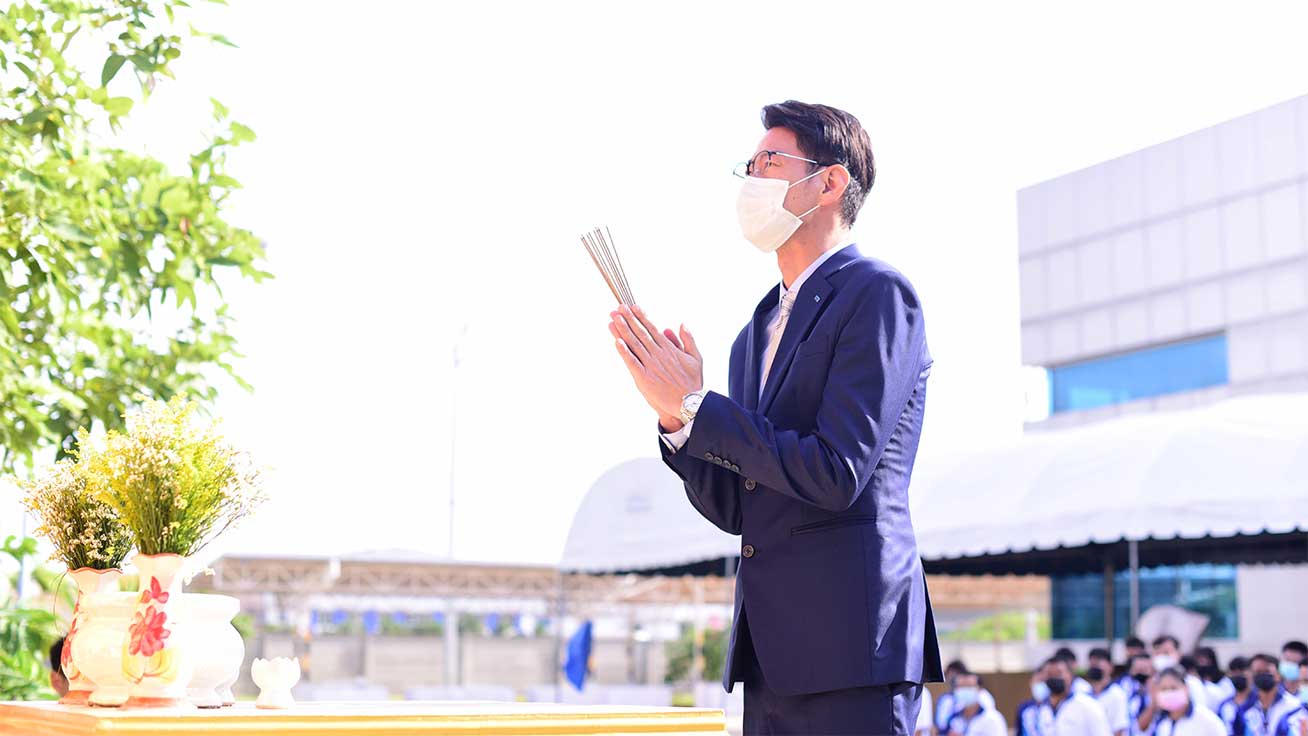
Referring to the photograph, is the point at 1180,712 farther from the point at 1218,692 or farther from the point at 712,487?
the point at 712,487

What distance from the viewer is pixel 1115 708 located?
12.3m

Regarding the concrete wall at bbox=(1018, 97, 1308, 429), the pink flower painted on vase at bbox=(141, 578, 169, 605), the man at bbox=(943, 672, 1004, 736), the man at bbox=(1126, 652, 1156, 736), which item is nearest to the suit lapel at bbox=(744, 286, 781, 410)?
the pink flower painted on vase at bbox=(141, 578, 169, 605)

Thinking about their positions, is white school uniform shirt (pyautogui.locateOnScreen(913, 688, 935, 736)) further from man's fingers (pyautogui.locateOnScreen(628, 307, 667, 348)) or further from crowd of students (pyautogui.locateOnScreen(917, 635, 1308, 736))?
man's fingers (pyautogui.locateOnScreen(628, 307, 667, 348))

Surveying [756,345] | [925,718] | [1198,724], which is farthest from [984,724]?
[756,345]

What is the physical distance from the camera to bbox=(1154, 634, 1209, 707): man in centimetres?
1127

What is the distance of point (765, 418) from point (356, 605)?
35927mm

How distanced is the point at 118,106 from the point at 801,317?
308cm

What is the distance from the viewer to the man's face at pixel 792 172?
2.53 meters

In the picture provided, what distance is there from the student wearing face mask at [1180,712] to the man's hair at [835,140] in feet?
31.2

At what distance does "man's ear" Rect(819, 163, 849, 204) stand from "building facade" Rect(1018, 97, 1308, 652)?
838 inches

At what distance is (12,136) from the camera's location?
4418 millimetres

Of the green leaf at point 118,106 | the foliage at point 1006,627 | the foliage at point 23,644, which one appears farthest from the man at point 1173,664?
the foliage at point 1006,627

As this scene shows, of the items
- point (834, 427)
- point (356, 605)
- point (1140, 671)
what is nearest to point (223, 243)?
point (834, 427)

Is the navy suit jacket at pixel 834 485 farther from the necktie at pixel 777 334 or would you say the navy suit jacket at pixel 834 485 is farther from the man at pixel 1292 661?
the man at pixel 1292 661
